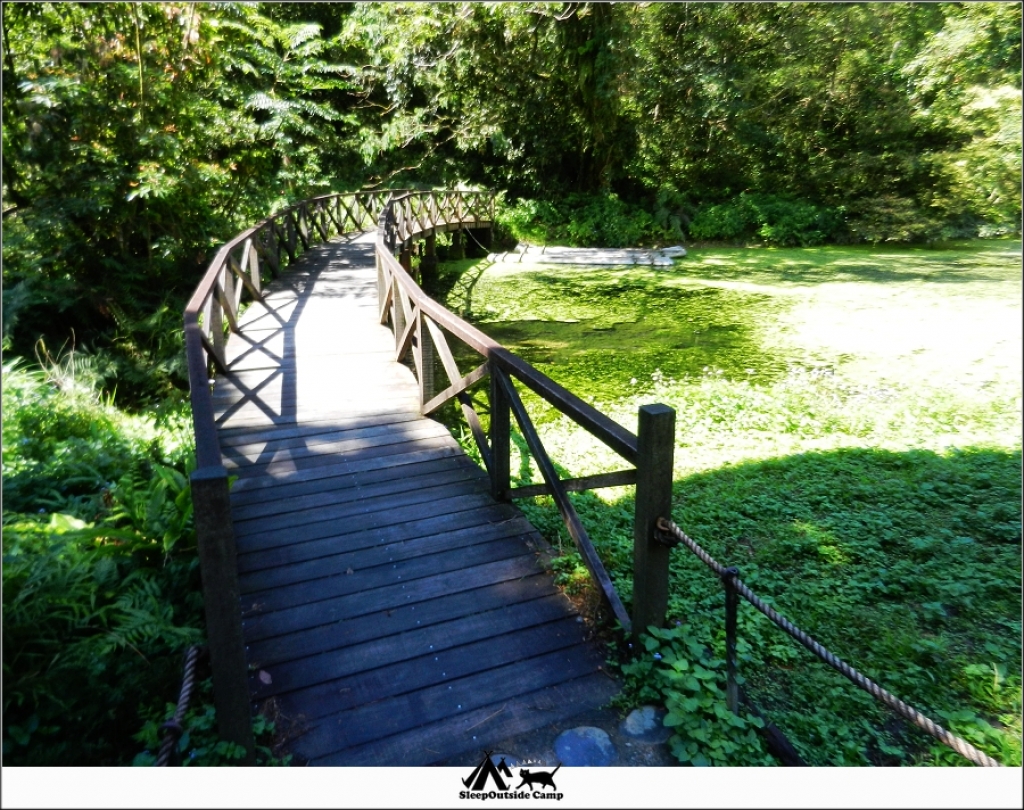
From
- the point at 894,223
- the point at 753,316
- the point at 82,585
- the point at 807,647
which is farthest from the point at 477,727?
the point at 894,223

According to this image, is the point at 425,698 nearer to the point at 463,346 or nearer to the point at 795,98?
the point at 463,346

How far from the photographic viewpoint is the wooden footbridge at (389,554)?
2.39 meters

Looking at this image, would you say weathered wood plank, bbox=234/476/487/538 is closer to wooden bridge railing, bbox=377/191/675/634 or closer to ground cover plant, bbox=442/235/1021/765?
wooden bridge railing, bbox=377/191/675/634

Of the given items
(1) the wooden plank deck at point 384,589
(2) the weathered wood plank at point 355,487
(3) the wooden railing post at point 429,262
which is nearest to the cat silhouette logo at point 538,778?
(1) the wooden plank deck at point 384,589

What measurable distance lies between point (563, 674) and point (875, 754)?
142cm

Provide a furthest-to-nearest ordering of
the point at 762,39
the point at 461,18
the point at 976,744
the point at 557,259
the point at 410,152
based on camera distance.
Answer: the point at 410,152 < the point at 762,39 < the point at 557,259 < the point at 461,18 < the point at 976,744

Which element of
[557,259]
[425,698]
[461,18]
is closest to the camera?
[425,698]

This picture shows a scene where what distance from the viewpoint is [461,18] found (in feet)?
49.0

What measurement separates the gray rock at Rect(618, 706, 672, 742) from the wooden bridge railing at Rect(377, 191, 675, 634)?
0.35 meters

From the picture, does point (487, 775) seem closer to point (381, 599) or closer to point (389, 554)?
point (381, 599)

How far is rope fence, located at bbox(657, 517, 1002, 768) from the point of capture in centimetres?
168

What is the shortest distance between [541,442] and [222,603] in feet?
8.15

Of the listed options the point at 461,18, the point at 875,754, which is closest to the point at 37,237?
the point at 875,754

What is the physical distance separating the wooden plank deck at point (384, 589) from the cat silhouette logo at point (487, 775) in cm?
15
